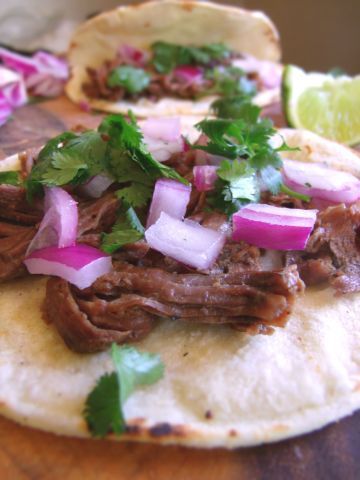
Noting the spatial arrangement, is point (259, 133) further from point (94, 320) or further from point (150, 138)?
point (94, 320)

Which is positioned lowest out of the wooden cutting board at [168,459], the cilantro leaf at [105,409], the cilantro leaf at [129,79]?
Answer: the wooden cutting board at [168,459]

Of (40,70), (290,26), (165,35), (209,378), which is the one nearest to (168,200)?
(209,378)

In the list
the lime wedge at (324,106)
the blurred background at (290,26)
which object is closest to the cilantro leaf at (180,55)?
the lime wedge at (324,106)

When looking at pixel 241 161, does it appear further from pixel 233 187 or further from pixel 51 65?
pixel 51 65

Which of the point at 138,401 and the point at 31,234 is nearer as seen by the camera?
the point at 138,401

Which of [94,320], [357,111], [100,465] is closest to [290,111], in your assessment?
[357,111]

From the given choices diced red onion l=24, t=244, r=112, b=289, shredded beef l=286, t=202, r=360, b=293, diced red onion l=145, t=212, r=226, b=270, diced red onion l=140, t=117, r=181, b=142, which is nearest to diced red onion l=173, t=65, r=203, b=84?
Result: diced red onion l=140, t=117, r=181, b=142

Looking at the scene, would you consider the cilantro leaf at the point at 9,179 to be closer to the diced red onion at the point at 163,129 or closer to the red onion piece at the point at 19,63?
the diced red onion at the point at 163,129
